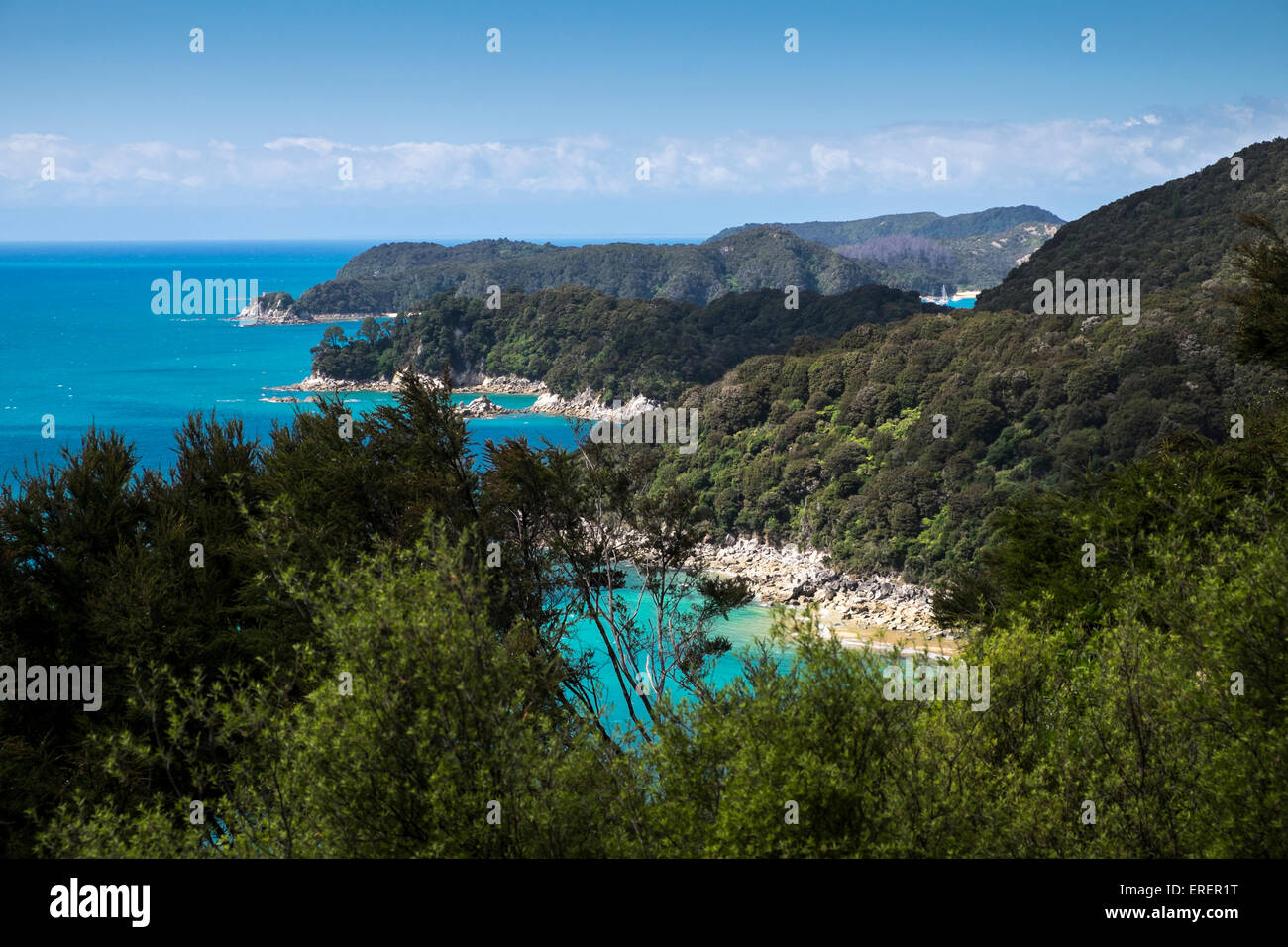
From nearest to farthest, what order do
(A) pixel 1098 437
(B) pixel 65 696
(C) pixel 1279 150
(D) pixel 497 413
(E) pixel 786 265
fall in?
(B) pixel 65 696
(A) pixel 1098 437
(C) pixel 1279 150
(D) pixel 497 413
(E) pixel 786 265

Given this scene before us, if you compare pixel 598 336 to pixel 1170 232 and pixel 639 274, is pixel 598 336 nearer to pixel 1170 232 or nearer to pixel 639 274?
pixel 1170 232

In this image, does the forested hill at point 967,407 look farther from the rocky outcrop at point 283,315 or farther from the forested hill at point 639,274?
the rocky outcrop at point 283,315

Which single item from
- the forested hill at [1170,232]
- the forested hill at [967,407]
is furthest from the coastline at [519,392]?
the forested hill at [1170,232]

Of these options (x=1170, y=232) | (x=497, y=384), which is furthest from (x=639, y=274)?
(x=1170, y=232)

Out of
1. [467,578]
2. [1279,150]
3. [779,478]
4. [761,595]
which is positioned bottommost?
A: [761,595]

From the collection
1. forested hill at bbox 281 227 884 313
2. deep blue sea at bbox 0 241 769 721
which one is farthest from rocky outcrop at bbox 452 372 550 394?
forested hill at bbox 281 227 884 313
